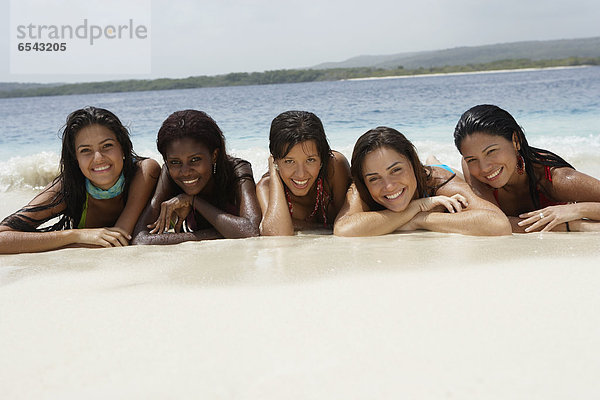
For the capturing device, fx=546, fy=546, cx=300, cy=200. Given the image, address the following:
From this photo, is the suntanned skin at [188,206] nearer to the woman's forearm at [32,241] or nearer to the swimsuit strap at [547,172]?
the woman's forearm at [32,241]

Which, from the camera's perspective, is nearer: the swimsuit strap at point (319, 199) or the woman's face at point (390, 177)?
the woman's face at point (390, 177)

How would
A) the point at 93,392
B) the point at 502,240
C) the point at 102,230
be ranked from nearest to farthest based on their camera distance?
the point at 93,392 → the point at 502,240 → the point at 102,230

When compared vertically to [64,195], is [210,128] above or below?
above

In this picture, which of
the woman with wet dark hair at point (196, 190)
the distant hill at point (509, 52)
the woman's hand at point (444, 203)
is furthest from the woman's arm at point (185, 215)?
the distant hill at point (509, 52)

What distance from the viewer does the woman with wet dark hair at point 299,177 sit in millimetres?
4238

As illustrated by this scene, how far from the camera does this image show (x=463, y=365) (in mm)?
1722

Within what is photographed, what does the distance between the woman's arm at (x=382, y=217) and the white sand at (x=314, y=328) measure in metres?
0.88

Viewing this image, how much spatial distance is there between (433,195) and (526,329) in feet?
8.47

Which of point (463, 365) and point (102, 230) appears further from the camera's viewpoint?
point (102, 230)

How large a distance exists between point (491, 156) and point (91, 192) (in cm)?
323

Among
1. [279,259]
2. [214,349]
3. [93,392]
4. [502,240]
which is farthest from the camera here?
[502,240]

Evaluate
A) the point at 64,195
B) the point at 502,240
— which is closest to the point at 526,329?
the point at 502,240

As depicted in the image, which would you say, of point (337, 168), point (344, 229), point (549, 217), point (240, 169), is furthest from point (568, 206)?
point (240, 169)

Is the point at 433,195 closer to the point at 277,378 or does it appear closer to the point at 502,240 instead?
the point at 502,240
